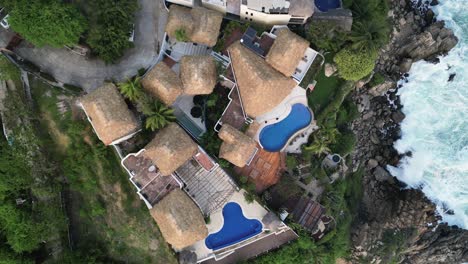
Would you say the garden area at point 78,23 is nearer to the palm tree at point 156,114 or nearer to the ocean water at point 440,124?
the palm tree at point 156,114

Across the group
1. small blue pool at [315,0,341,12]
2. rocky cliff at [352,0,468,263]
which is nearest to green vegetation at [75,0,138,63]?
small blue pool at [315,0,341,12]

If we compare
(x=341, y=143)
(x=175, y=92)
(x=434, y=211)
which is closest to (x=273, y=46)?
(x=175, y=92)

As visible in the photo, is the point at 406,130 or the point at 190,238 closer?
the point at 190,238

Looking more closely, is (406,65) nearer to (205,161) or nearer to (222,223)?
(205,161)

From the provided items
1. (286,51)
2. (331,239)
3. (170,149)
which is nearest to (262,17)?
(286,51)

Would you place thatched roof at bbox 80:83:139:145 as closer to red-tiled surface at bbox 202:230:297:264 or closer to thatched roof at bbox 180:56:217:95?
thatched roof at bbox 180:56:217:95

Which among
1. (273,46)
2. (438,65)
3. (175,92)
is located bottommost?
(175,92)

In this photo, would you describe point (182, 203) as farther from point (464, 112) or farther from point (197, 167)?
point (464, 112)
